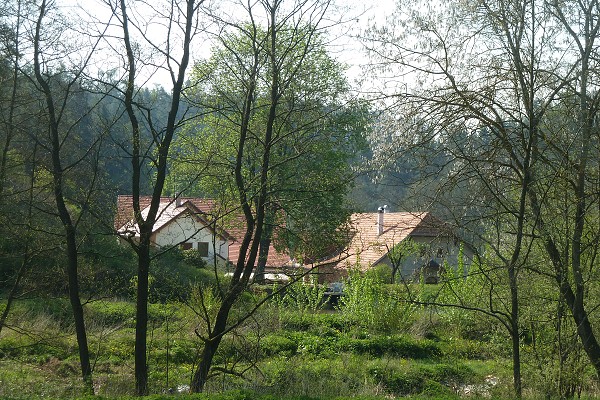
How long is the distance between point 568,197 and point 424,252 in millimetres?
1918

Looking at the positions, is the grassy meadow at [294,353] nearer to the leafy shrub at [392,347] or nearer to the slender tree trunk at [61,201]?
the leafy shrub at [392,347]

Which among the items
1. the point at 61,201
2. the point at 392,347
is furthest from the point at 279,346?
the point at 61,201

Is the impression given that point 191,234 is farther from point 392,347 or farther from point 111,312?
point 392,347

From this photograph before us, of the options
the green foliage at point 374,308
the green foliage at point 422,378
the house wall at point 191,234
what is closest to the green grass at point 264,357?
the green foliage at point 422,378

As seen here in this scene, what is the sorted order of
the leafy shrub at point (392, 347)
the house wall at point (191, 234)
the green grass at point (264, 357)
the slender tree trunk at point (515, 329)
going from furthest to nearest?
the leafy shrub at point (392, 347) < the green grass at point (264, 357) < the house wall at point (191, 234) < the slender tree trunk at point (515, 329)

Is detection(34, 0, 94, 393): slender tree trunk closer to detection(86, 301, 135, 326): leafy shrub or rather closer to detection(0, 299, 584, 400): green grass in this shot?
detection(0, 299, 584, 400): green grass

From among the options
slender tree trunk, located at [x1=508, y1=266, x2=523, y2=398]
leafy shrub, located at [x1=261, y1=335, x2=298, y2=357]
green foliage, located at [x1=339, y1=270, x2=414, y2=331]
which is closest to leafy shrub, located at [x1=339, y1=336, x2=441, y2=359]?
leafy shrub, located at [x1=261, y1=335, x2=298, y2=357]

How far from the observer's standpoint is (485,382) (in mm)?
12281

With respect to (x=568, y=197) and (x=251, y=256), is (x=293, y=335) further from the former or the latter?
(x=568, y=197)

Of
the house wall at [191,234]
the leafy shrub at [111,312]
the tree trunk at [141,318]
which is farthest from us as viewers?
the leafy shrub at [111,312]

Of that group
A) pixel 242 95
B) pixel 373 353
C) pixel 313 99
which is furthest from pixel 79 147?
pixel 373 353

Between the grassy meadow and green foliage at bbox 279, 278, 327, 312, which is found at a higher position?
green foliage at bbox 279, 278, 327, 312

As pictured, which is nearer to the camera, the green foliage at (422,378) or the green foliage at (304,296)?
the green foliage at (422,378)

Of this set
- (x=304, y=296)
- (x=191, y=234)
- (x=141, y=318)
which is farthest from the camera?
(x=304, y=296)
